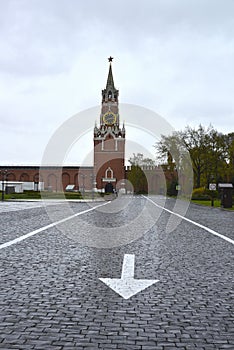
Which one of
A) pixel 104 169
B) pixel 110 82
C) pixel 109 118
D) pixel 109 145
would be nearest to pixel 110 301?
pixel 104 169

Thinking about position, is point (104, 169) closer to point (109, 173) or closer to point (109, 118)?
point (109, 173)

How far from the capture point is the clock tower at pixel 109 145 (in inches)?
4031

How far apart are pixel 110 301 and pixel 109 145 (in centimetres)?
9879

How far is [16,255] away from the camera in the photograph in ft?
31.4

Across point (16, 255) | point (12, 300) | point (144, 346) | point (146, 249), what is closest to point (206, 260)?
point (146, 249)

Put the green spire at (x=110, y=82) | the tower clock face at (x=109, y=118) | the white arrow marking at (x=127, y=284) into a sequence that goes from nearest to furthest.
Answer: the white arrow marking at (x=127, y=284)
the green spire at (x=110, y=82)
the tower clock face at (x=109, y=118)

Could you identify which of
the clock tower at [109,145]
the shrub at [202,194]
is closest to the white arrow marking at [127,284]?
the shrub at [202,194]

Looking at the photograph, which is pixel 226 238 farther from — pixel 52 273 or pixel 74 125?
pixel 74 125

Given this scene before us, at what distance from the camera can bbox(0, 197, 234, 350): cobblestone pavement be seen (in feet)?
14.1

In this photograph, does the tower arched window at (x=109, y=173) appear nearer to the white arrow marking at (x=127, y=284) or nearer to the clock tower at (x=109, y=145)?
the clock tower at (x=109, y=145)

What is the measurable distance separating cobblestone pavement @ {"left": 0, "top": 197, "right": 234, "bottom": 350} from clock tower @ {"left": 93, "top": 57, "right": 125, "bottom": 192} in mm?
91701

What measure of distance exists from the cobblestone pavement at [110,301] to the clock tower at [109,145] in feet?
301

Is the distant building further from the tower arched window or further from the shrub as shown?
the shrub

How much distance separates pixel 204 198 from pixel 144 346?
54209 mm
